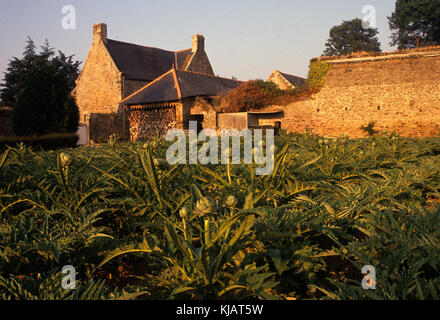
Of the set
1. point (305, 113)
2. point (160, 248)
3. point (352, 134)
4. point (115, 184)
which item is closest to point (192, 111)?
point (305, 113)

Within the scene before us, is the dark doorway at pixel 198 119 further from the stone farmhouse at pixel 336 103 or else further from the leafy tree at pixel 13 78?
the leafy tree at pixel 13 78

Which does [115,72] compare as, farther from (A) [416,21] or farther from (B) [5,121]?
(A) [416,21]

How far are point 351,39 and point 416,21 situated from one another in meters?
16.5

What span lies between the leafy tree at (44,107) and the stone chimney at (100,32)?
11185 mm

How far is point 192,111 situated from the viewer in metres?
17.7

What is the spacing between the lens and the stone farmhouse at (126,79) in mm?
19766

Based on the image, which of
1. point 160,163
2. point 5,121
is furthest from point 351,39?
point 160,163

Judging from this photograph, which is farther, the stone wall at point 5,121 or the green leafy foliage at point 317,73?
the stone wall at point 5,121

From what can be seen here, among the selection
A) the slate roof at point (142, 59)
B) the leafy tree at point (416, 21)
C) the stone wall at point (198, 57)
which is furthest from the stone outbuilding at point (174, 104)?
the leafy tree at point (416, 21)

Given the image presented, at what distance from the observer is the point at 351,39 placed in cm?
4688

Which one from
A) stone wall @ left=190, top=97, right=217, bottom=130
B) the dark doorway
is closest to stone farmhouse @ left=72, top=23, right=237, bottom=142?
the dark doorway

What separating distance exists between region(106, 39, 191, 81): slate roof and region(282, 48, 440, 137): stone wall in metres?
12.5

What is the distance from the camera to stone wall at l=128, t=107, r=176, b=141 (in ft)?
62.5
